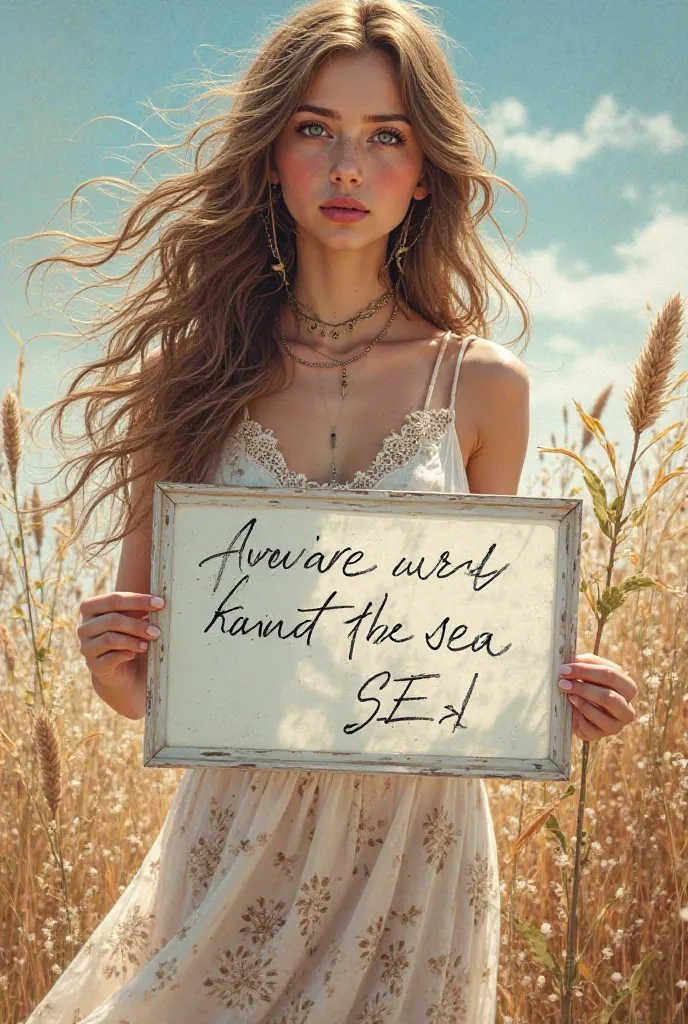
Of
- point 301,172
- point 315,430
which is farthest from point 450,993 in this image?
point 301,172

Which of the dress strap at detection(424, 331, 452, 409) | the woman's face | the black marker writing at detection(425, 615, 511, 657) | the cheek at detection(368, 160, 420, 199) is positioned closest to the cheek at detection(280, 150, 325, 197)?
the woman's face

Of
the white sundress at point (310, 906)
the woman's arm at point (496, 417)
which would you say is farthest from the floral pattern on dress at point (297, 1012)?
the woman's arm at point (496, 417)

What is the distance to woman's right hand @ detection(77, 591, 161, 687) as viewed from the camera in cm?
160

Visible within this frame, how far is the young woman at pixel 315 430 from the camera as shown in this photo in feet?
5.69

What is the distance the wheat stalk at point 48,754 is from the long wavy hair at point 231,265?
0.45 metres

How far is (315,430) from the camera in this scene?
6.63ft

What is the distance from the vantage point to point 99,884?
2.98 metres

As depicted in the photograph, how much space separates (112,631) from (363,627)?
464 millimetres

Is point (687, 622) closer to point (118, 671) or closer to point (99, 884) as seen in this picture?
point (118, 671)

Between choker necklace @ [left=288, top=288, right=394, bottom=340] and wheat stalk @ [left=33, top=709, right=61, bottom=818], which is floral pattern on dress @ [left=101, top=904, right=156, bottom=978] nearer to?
wheat stalk @ [left=33, top=709, right=61, bottom=818]

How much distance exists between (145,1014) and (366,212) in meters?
1.70

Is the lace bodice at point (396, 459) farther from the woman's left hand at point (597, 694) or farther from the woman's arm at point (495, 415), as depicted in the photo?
the woman's left hand at point (597, 694)

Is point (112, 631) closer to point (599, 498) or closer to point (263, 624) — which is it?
point (263, 624)

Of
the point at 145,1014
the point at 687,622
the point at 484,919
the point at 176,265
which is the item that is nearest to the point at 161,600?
the point at 145,1014
